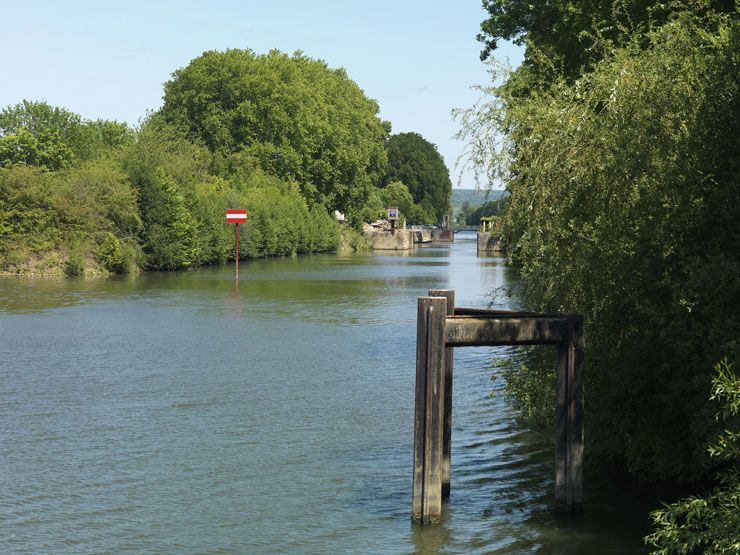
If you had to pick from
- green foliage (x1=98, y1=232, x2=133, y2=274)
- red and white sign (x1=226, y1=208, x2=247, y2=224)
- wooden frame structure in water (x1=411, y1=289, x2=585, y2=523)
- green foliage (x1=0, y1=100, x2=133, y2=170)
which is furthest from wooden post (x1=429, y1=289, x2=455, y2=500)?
green foliage (x1=0, y1=100, x2=133, y2=170)

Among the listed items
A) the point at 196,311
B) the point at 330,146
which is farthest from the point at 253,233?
the point at 196,311

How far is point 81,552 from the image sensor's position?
30.7 ft

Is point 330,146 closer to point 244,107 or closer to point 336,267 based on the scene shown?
point 244,107

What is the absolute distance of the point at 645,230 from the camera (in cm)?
981

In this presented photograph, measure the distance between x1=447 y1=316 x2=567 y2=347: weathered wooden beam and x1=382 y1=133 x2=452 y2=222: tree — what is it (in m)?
123

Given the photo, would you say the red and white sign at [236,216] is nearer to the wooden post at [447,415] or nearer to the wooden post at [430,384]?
the wooden post at [447,415]

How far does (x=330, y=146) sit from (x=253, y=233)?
16868mm

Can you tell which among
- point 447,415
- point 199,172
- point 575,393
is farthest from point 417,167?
point 575,393

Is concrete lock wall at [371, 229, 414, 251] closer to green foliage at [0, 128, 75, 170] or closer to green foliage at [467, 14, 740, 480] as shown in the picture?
green foliage at [0, 128, 75, 170]

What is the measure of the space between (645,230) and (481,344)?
180 cm

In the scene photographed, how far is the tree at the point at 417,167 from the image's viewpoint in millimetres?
135375

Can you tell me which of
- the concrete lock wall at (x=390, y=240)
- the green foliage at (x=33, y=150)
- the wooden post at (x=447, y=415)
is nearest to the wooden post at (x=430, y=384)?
the wooden post at (x=447, y=415)

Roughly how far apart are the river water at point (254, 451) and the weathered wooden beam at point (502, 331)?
1.76 meters

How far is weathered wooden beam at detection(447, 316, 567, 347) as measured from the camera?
9242 mm
